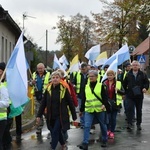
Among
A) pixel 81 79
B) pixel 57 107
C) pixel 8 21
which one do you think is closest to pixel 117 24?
pixel 8 21

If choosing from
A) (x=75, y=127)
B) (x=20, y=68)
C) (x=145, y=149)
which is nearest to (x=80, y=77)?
(x=75, y=127)

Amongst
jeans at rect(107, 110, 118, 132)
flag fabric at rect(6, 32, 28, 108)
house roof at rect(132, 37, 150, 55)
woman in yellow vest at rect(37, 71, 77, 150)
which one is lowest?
jeans at rect(107, 110, 118, 132)

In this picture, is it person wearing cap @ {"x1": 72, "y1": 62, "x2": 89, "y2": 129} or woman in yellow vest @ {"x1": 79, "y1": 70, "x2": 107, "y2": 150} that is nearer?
woman in yellow vest @ {"x1": 79, "y1": 70, "x2": 107, "y2": 150}

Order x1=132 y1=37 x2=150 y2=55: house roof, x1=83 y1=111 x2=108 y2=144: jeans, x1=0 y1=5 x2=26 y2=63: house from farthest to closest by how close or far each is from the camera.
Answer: x1=132 y1=37 x2=150 y2=55: house roof
x1=0 y1=5 x2=26 y2=63: house
x1=83 y1=111 x2=108 y2=144: jeans

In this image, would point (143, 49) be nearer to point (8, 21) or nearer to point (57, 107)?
point (8, 21)

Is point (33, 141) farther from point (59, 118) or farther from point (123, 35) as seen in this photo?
point (123, 35)

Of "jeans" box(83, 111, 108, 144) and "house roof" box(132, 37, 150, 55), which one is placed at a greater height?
"house roof" box(132, 37, 150, 55)

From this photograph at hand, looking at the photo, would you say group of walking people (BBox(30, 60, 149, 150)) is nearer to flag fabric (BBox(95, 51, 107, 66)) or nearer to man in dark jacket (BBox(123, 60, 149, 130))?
man in dark jacket (BBox(123, 60, 149, 130))

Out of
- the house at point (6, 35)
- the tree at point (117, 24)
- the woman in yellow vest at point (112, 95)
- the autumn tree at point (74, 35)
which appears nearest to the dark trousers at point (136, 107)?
the woman in yellow vest at point (112, 95)

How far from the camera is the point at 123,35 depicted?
160 feet

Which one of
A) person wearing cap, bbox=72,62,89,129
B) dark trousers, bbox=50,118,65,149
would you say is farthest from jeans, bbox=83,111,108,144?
person wearing cap, bbox=72,62,89,129

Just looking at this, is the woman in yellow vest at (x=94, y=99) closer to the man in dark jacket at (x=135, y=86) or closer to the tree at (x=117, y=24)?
the man in dark jacket at (x=135, y=86)

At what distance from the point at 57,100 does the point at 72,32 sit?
62.8 m

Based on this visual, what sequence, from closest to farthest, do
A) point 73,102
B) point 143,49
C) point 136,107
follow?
point 73,102 < point 136,107 < point 143,49
